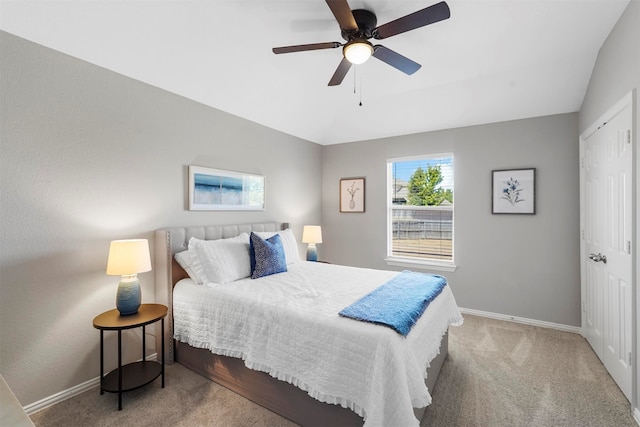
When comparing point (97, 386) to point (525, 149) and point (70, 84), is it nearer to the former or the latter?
point (70, 84)

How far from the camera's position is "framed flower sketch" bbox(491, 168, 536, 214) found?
3457 millimetres

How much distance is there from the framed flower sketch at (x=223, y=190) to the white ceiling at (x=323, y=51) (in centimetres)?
74

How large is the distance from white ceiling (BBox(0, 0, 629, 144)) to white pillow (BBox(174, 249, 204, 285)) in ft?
5.16

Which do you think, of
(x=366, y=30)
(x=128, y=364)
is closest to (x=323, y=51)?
(x=366, y=30)

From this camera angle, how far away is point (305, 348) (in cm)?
173

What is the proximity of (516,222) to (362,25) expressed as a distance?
291 centimetres

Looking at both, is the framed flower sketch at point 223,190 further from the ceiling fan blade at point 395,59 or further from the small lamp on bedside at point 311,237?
the ceiling fan blade at point 395,59

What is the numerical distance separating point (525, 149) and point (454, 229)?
4.10 feet

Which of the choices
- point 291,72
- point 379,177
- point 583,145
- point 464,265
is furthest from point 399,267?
point 291,72

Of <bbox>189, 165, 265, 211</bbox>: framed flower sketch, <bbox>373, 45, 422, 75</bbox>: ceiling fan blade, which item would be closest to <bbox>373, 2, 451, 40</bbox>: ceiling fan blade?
<bbox>373, 45, 422, 75</bbox>: ceiling fan blade

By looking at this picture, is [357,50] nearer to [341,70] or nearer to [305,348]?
[341,70]

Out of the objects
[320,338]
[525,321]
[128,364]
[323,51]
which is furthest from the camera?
[525,321]

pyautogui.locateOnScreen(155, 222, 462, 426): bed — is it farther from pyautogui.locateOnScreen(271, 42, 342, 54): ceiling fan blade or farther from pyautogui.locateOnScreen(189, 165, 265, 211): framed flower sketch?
pyautogui.locateOnScreen(271, 42, 342, 54): ceiling fan blade

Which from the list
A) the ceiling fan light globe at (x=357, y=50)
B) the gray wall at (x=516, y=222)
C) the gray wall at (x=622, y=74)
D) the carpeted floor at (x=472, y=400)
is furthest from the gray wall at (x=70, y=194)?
the gray wall at (x=622, y=74)
